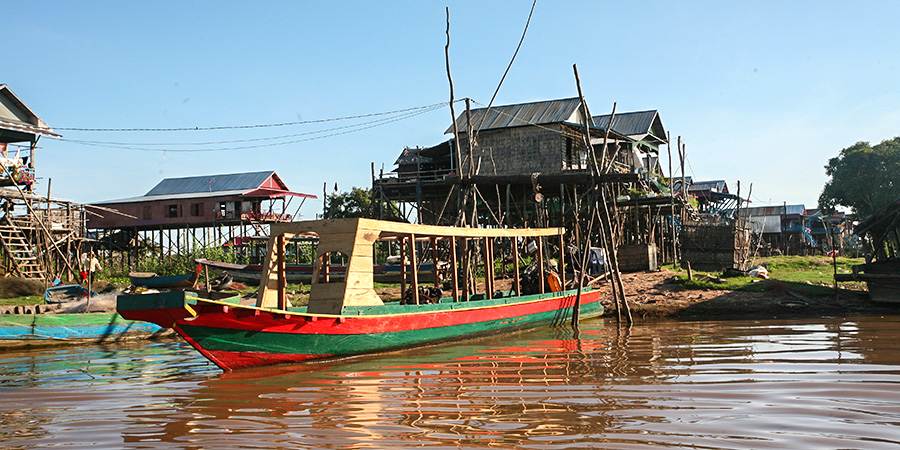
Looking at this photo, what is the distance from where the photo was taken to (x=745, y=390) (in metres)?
7.09

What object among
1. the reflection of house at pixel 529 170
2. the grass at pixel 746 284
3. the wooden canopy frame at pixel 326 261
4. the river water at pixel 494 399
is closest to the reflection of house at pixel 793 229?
the reflection of house at pixel 529 170

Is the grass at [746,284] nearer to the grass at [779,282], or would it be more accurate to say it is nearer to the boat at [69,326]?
the grass at [779,282]

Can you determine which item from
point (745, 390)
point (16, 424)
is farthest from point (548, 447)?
point (16, 424)

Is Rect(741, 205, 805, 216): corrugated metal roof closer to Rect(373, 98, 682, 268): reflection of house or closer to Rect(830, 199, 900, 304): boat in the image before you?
Rect(373, 98, 682, 268): reflection of house

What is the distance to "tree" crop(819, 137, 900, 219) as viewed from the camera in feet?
148

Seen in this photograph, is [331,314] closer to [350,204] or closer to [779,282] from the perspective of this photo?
[779,282]

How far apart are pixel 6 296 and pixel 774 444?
22762mm

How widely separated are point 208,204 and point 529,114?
63.0 feet

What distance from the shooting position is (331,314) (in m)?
11.0

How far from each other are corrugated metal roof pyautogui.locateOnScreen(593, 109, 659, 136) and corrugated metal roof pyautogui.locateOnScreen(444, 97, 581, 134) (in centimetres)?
481

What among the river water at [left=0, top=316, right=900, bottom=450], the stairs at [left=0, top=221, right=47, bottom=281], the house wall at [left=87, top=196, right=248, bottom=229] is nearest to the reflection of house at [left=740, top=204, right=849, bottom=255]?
the house wall at [left=87, top=196, right=248, bottom=229]

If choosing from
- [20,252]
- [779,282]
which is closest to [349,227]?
[779,282]

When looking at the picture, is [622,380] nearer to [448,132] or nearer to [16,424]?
[16,424]

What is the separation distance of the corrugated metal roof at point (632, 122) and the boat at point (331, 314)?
2048cm
